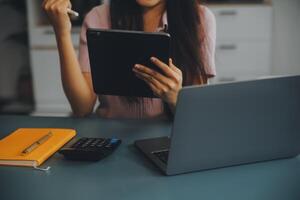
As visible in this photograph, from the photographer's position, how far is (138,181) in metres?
0.92

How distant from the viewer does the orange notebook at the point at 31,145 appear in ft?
3.32

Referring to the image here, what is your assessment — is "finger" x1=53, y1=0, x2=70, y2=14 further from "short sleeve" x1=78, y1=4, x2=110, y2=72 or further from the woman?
"short sleeve" x1=78, y1=4, x2=110, y2=72

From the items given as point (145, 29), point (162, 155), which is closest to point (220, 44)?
point (145, 29)

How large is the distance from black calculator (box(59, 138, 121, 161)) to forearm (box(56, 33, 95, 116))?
0.38 meters

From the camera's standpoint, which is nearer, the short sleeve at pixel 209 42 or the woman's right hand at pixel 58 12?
the woman's right hand at pixel 58 12

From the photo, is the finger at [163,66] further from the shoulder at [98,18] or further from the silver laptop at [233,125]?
the shoulder at [98,18]

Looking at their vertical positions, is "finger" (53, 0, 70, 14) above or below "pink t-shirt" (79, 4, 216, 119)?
above

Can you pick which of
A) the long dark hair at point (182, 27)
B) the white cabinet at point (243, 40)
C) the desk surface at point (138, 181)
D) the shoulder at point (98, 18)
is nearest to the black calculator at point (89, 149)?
the desk surface at point (138, 181)

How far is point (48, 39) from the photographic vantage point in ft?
10.4

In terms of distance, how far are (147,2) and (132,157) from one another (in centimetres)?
67

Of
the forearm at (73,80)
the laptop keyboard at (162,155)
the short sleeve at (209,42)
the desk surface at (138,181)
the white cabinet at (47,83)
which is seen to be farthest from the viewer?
the white cabinet at (47,83)

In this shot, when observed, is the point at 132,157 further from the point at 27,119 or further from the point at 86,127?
the point at 27,119

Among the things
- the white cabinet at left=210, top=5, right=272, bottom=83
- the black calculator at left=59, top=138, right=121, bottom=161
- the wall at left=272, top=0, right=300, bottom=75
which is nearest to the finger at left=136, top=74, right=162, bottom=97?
the black calculator at left=59, top=138, right=121, bottom=161

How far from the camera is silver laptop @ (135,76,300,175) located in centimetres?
90
